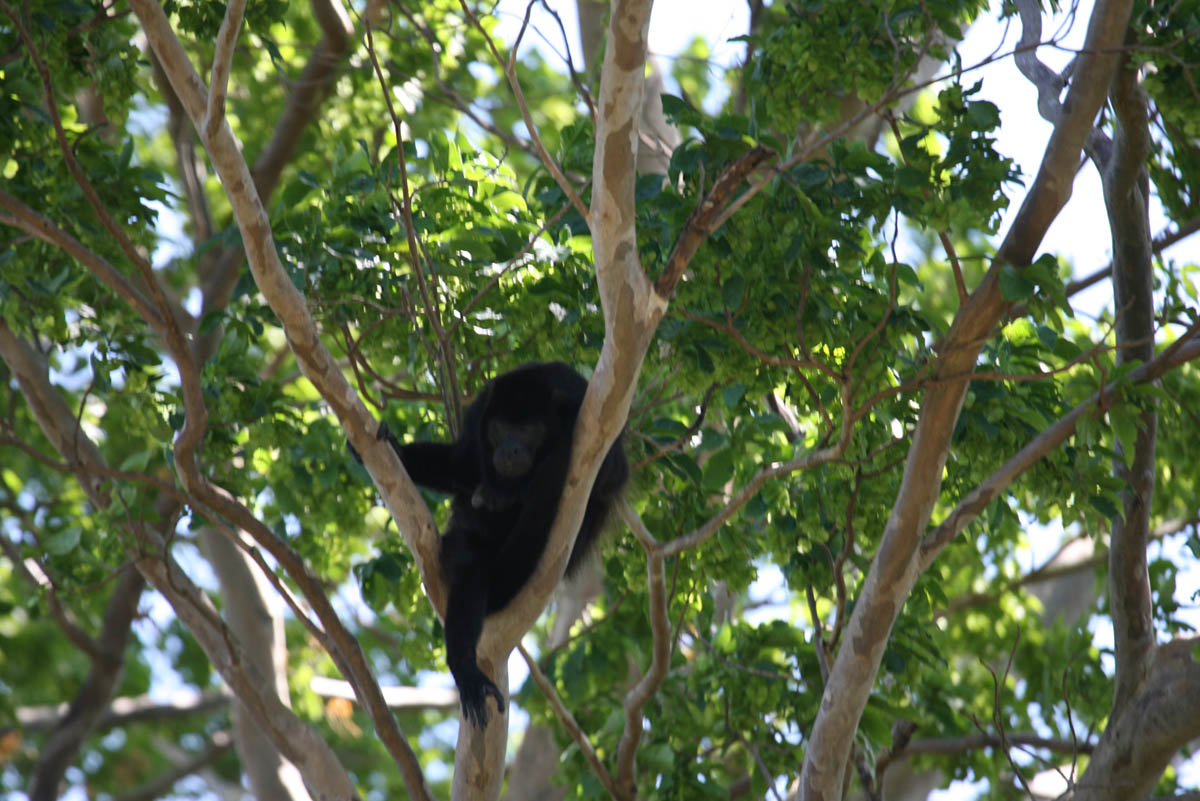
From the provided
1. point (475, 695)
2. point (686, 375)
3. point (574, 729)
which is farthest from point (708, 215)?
point (574, 729)

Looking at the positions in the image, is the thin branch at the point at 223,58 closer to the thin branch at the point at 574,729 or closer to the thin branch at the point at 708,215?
the thin branch at the point at 708,215

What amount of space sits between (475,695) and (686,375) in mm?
1379

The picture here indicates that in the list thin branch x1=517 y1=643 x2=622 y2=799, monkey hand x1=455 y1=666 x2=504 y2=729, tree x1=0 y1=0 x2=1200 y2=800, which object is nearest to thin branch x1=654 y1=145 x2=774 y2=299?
tree x1=0 y1=0 x2=1200 y2=800

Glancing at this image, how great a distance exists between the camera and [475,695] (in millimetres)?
4051

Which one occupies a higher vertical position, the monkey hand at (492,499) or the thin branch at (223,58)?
the thin branch at (223,58)

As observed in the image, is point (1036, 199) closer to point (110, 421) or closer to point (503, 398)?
point (503, 398)

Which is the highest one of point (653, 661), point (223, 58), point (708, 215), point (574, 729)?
point (223, 58)

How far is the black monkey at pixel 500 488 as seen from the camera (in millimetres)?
4102

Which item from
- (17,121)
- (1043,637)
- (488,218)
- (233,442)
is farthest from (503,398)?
(1043,637)

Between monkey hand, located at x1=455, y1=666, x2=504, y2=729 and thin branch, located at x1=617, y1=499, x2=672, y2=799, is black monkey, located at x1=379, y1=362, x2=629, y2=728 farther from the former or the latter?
thin branch, located at x1=617, y1=499, x2=672, y2=799

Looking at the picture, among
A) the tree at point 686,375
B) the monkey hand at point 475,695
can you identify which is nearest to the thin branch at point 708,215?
the tree at point 686,375

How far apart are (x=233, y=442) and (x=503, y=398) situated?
1168 mm

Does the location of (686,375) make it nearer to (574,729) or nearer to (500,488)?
(500,488)

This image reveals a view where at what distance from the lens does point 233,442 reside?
5031 millimetres
